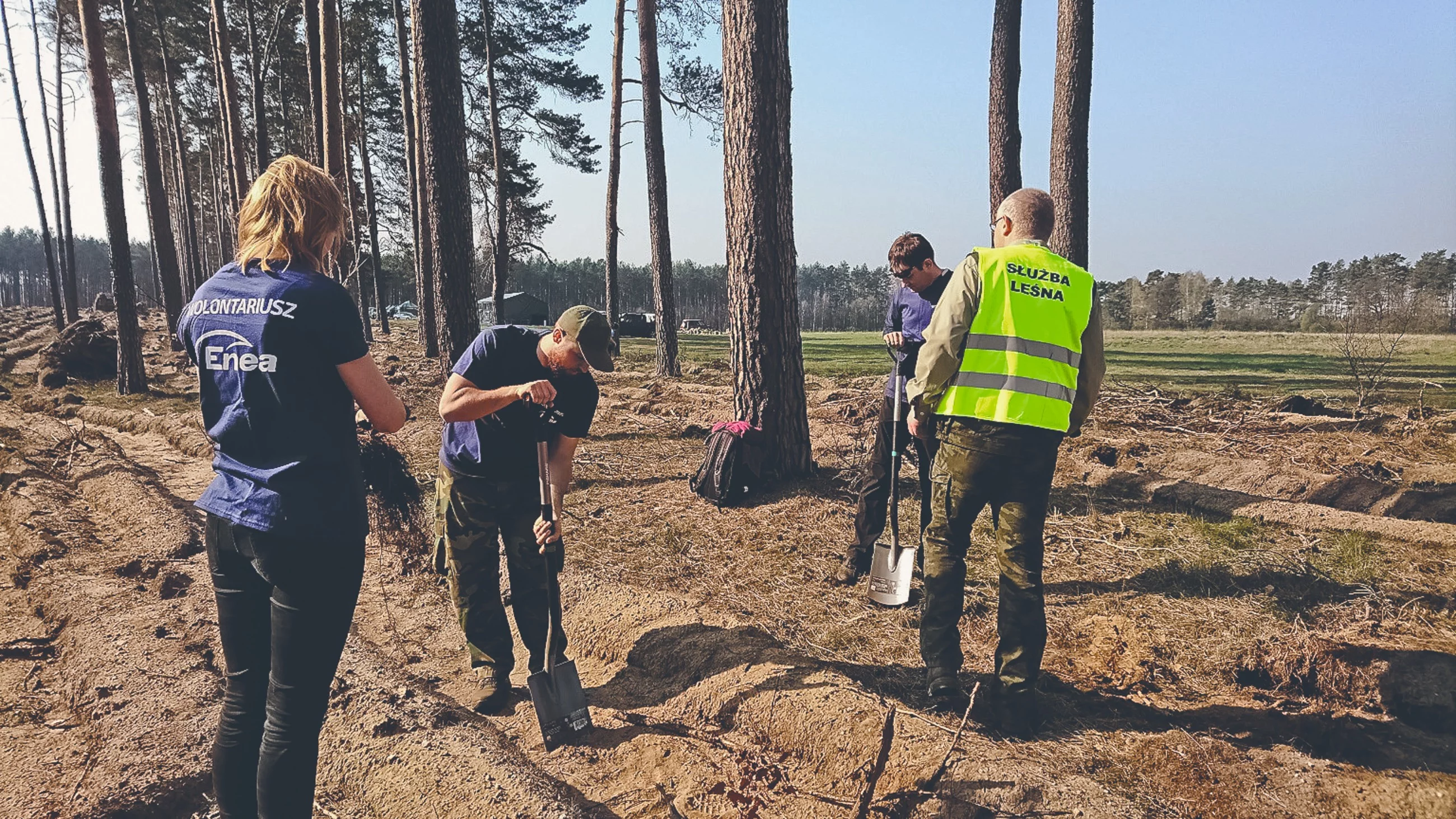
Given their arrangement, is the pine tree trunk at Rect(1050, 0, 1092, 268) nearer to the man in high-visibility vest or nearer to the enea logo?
the man in high-visibility vest

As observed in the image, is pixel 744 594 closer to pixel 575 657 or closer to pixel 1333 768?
pixel 575 657

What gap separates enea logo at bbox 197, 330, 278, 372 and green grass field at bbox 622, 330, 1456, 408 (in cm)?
1332

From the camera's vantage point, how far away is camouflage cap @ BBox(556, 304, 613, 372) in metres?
3.13

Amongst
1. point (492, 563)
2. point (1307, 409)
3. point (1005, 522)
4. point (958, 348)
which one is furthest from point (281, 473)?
point (1307, 409)

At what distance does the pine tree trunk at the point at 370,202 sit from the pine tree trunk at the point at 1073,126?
2161cm

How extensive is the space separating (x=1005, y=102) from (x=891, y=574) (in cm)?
734

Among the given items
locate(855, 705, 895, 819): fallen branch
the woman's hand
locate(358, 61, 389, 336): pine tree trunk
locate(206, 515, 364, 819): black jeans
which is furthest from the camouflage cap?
locate(358, 61, 389, 336): pine tree trunk

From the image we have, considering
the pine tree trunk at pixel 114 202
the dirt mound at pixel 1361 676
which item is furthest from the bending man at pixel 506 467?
the pine tree trunk at pixel 114 202

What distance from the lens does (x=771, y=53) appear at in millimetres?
6172

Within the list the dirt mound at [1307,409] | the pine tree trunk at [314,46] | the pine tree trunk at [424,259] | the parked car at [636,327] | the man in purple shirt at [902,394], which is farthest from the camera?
the parked car at [636,327]

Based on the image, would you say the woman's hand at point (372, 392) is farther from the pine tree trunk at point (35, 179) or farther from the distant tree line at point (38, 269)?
the distant tree line at point (38, 269)

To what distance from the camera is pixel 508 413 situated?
11.1 ft

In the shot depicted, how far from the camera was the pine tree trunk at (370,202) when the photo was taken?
84.7 ft

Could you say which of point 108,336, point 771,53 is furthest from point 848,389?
point 108,336
